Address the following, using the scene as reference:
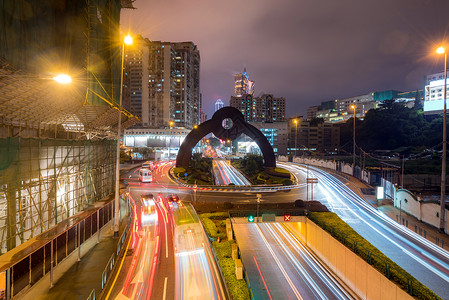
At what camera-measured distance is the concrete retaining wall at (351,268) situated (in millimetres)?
11492

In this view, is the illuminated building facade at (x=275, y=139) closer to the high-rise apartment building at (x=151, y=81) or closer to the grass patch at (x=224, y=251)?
the high-rise apartment building at (x=151, y=81)

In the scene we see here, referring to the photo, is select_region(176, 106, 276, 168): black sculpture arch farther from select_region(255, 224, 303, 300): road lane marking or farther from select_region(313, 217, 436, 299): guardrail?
select_region(313, 217, 436, 299): guardrail

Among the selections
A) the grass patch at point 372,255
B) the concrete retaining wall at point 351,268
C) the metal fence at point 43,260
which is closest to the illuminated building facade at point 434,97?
the grass patch at point 372,255

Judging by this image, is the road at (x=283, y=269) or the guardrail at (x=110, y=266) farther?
the road at (x=283, y=269)

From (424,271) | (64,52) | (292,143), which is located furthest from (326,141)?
(64,52)

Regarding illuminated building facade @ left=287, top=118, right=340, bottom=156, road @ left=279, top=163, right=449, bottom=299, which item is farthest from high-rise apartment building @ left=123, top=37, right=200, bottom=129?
road @ left=279, top=163, right=449, bottom=299

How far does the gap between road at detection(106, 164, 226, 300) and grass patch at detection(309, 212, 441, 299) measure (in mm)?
7859

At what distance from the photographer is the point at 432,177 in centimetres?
4191

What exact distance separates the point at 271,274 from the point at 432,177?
136 ft

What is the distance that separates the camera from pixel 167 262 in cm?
1445

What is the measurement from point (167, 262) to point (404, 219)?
888 inches

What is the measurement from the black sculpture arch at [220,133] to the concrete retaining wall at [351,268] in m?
24.3

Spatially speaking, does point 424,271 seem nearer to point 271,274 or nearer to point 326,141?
point 271,274

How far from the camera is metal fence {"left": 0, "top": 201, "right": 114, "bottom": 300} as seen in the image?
9.96m
